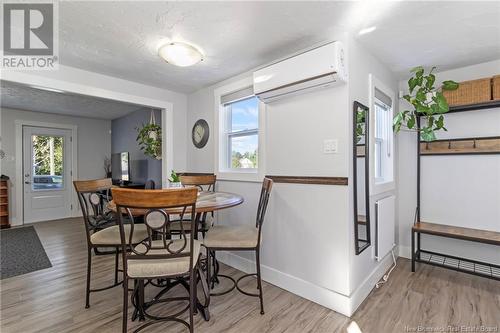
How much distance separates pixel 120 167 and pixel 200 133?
10.4 feet

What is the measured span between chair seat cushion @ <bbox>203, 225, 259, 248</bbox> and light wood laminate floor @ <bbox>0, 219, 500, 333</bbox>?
57 centimetres

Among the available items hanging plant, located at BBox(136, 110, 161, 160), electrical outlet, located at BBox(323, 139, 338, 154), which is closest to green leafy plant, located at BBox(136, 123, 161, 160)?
hanging plant, located at BBox(136, 110, 161, 160)

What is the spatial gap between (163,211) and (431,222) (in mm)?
3090

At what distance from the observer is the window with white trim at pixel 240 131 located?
2.86 m

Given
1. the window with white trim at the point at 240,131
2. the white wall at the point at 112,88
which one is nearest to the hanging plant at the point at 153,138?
the white wall at the point at 112,88

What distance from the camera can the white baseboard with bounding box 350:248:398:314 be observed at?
6.55 feet

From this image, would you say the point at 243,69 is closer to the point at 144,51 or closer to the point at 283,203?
the point at 144,51

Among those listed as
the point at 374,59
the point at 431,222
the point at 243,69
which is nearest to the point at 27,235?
the point at 243,69

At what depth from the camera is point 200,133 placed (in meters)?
3.45

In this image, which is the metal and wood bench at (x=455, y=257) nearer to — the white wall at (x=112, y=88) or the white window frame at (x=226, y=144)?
the white window frame at (x=226, y=144)

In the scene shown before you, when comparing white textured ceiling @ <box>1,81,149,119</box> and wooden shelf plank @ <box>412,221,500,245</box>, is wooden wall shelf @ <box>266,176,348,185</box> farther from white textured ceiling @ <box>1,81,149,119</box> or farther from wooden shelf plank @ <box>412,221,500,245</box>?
white textured ceiling @ <box>1,81,149,119</box>

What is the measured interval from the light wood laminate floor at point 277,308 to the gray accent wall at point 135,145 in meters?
2.14

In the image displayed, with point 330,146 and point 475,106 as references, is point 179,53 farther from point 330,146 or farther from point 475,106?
point 475,106

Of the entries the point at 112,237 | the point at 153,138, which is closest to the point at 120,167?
the point at 153,138
